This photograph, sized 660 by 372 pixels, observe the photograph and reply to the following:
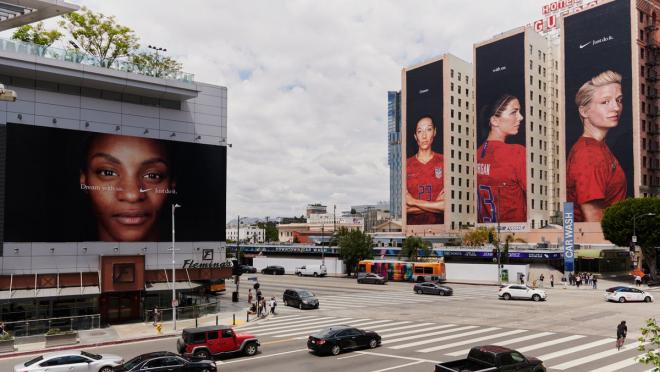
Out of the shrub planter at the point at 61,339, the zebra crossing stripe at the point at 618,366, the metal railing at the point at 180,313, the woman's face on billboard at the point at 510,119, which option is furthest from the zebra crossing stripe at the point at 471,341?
the woman's face on billboard at the point at 510,119

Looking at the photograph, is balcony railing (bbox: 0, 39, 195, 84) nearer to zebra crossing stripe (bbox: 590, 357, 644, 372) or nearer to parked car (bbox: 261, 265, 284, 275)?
zebra crossing stripe (bbox: 590, 357, 644, 372)

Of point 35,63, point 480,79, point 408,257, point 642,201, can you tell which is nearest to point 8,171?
point 35,63

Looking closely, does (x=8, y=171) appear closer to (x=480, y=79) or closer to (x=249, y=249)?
(x=249, y=249)

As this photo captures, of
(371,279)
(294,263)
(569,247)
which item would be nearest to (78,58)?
(371,279)

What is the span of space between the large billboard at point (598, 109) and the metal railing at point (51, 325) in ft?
289

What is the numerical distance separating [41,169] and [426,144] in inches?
4154

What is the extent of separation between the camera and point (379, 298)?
2210 inches

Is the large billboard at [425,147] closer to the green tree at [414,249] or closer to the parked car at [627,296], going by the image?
the green tree at [414,249]

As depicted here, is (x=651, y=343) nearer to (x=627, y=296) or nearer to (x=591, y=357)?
(x=591, y=357)

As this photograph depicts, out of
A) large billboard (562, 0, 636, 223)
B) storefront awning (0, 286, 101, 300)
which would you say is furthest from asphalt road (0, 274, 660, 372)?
large billboard (562, 0, 636, 223)

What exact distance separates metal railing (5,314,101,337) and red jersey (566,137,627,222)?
8843 cm

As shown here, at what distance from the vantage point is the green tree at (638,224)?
72188 millimetres

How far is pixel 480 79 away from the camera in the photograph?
124 metres

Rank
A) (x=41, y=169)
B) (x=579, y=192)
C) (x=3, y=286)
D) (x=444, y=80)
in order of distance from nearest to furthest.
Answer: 1. (x=3, y=286)
2. (x=41, y=169)
3. (x=579, y=192)
4. (x=444, y=80)
